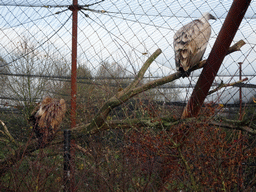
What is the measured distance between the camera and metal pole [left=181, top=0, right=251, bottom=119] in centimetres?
164

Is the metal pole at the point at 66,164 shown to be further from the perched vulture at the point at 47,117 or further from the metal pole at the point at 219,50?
the metal pole at the point at 219,50

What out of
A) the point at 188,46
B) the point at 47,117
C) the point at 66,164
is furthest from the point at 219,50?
the point at 47,117

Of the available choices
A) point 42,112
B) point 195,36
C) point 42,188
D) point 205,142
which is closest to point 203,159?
point 205,142

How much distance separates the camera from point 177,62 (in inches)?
80.4

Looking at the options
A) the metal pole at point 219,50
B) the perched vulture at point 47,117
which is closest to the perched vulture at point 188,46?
the metal pole at point 219,50

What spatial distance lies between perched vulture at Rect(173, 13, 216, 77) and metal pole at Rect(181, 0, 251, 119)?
0.24m

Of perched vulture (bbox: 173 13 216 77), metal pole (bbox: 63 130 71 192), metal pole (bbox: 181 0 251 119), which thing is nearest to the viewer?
metal pole (bbox: 181 0 251 119)

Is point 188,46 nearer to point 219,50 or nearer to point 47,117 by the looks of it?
point 219,50

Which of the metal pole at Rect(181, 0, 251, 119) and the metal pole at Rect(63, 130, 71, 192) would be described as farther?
the metal pole at Rect(63, 130, 71, 192)

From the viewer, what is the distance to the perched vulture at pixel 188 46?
200 centimetres

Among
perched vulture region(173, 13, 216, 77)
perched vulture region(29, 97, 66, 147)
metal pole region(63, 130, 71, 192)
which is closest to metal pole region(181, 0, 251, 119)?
perched vulture region(173, 13, 216, 77)

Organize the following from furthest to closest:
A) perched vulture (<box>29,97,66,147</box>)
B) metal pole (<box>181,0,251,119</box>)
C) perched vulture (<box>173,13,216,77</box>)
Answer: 1. perched vulture (<box>29,97,66,147</box>)
2. perched vulture (<box>173,13,216,77</box>)
3. metal pole (<box>181,0,251,119</box>)

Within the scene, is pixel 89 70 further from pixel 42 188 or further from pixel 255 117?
pixel 255 117

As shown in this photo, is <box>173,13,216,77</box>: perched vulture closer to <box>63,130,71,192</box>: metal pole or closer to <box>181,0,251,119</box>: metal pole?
<box>181,0,251,119</box>: metal pole
